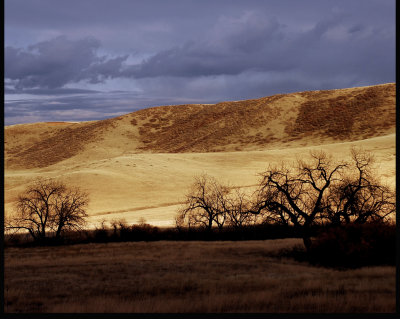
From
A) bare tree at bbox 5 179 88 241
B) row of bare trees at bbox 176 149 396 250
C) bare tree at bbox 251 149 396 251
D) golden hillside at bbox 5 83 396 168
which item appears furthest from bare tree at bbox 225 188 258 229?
golden hillside at bbox 5 83 396 168

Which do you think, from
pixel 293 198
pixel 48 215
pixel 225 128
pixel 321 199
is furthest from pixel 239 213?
pixel 225 128

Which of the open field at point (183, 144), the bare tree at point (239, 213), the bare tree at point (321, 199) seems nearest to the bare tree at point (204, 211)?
the bare tree at point (239, 213)

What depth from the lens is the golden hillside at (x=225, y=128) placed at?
108188mm

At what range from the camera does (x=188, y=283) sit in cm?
1420

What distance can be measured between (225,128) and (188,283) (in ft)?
358

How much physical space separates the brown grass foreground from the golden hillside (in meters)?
81.8

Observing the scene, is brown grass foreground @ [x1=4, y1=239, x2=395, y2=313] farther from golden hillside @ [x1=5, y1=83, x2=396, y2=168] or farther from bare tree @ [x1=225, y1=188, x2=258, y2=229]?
golden hillside @ [x1=5, y1=83, x2=396, y2=168]

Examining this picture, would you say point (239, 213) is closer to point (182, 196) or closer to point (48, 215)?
point (48, 215)

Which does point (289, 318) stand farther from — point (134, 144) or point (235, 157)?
point (134, 144)

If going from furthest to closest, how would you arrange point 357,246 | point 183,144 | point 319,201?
point 183,144 → point 319,201 → point 357,246

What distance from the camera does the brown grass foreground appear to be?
35.9 ft

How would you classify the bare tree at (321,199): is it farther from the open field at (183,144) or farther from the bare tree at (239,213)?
the open field at (183,144)

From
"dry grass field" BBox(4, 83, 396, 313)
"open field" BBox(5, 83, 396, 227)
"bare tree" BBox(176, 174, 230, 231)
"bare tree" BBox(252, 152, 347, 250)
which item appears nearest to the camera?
"dry grass field" BBox(4, 83, 396, 313)

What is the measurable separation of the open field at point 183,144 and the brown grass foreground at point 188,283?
15439mm
